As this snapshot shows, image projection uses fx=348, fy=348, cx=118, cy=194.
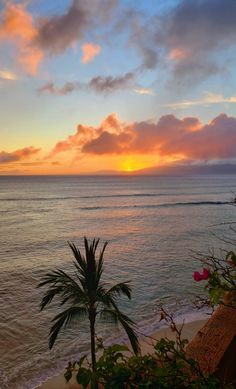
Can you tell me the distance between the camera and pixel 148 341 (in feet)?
47.8

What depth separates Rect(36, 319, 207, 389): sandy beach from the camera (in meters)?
11.2

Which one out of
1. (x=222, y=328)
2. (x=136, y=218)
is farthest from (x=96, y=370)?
(x=136, y=218)

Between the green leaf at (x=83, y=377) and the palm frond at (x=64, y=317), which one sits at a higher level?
the green leaf at (x=83, y=377)

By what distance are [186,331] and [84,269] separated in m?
8.85

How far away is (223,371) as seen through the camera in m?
6.08

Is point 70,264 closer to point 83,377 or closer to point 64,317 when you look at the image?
point 64,317

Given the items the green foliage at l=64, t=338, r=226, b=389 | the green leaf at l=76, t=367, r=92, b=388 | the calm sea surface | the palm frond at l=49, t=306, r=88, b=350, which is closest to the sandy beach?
the calm sea surface

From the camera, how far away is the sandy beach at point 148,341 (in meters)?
11.2

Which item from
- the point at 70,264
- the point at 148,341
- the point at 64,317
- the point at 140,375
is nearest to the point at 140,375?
the point at 140,375

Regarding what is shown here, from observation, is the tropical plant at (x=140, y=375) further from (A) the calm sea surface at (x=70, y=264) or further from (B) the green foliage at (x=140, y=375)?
(A) the calm sea surface at (x=70, y=264)

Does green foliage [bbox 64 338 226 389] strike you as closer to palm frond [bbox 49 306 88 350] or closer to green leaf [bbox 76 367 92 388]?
green leaf [bbox 76 367 92 388]

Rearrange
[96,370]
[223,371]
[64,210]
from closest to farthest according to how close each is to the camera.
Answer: [96,370] → [223,371] → [64,210]

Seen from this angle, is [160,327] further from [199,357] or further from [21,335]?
[199,357]

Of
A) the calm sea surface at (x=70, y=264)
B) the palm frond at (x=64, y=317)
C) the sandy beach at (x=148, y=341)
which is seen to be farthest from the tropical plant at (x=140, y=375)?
the sandy beach at (x=148, y=341)
